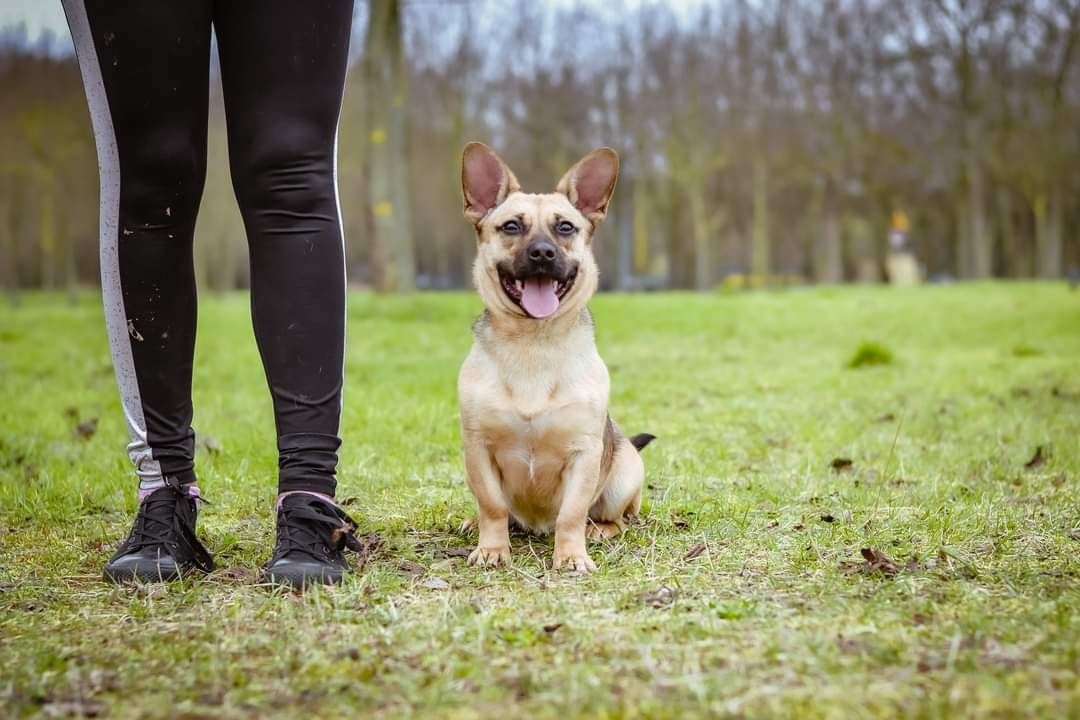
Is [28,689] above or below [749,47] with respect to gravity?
below

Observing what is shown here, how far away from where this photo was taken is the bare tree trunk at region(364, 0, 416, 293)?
609 inches

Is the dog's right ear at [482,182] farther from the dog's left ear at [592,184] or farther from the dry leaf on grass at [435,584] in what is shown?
the dry leaf on grass at [435,584]

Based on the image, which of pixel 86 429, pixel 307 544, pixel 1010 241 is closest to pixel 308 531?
pixel 307 544

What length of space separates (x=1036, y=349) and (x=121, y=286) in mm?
9214

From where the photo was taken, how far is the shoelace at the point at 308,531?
8.89 ft

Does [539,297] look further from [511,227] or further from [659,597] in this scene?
[659,597]

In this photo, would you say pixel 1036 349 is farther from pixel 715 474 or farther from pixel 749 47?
pixel 749 47

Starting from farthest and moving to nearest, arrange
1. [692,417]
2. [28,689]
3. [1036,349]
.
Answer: [1036,349], [692,417], [28,689]

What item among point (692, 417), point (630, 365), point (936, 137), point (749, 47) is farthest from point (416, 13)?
point (692, 417)

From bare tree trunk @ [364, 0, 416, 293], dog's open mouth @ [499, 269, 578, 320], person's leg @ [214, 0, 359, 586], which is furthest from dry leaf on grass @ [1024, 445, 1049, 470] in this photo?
bare tree trunk @ [364, 0, 416, 293]

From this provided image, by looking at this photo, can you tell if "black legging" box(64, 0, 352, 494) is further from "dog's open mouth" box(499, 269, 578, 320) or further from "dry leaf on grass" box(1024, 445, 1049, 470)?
"dry leaf on grass" box(1024, 445, 1049, 470)

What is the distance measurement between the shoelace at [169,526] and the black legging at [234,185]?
0.20ft

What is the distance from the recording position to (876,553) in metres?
2.90

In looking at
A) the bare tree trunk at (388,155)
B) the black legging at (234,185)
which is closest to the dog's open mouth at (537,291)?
the black legging at (234,185)
